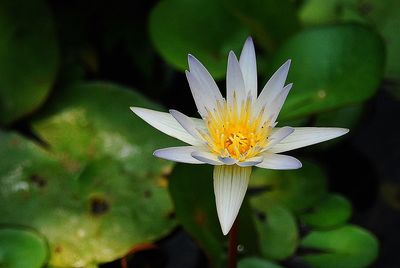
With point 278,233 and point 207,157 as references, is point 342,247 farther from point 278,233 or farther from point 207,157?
point 207,157

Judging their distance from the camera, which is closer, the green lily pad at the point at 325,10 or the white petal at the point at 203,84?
the white petal at the point at 203,84

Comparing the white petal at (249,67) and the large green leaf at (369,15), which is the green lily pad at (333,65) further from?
the white petal at (249,67)

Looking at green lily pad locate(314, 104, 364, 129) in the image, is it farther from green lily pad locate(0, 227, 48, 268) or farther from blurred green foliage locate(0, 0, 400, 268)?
green lily pad locate(0, 227, 48, 268)

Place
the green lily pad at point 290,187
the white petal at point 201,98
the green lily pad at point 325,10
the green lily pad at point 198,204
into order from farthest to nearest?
the green lily pad at point 325,10 < the green lily pad at point 290,187 < the green lily pad at point 198,204 < the white petal at point 201,98

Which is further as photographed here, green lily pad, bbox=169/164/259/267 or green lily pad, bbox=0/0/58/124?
green lily pad, bbox=0/0/58/124

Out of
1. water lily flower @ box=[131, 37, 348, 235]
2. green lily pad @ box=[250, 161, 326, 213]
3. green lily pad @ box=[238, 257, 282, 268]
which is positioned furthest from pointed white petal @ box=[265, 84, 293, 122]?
green lily pad @ box=[250, 161, 326, 213]

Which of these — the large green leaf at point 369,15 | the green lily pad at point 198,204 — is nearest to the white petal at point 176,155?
the green lily pad at point 198,204

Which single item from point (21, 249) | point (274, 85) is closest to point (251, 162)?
point (274, 85)
